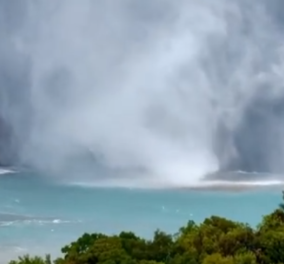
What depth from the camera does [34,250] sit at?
20609 millimetres

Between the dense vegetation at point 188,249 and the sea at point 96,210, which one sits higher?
the sea at point 96,210

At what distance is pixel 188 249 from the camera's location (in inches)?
608

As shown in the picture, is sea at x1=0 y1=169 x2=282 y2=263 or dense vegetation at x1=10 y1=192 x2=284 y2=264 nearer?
dense vegetation at x1=10 y1=192 x2=284 y2=264

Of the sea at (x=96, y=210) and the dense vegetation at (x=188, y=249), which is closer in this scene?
the dense vegetation at (x=188, y=249)

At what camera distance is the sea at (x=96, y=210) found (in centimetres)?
2222

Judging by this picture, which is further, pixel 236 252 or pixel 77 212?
pixel 77 212

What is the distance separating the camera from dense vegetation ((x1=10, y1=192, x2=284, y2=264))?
1459 cm

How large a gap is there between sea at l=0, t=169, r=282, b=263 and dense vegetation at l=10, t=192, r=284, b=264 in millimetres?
5137

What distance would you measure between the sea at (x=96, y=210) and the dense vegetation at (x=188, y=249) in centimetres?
514

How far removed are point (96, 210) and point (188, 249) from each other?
35.1ft

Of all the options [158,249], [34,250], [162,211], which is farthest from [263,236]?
[162,211]

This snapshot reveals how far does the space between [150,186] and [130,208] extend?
16.8 feet

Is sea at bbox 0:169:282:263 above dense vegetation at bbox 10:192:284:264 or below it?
above

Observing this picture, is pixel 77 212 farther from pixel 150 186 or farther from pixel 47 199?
pixel 150 186
